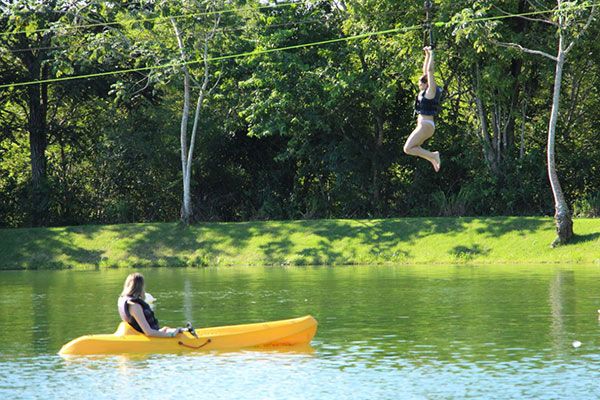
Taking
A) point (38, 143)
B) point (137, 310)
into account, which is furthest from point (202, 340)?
point (38, 143)

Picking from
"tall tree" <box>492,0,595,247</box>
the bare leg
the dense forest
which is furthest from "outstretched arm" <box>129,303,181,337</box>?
the dense forest

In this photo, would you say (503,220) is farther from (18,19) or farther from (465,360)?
(465,360)

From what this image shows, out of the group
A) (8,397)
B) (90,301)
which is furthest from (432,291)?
(8,397)

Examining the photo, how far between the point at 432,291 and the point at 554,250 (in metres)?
10.3

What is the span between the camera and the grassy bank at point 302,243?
39094mm

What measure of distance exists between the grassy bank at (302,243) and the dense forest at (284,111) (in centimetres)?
293

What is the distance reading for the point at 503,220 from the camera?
135 feet

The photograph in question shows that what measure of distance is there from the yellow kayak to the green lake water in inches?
12.4

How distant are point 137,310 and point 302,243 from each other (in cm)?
2337

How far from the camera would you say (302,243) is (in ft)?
139

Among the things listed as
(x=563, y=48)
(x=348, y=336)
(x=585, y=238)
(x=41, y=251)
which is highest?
(x=563, y=48)

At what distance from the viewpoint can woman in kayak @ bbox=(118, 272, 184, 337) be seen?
63.0 ft

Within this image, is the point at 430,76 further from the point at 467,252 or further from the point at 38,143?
the point at 38,143

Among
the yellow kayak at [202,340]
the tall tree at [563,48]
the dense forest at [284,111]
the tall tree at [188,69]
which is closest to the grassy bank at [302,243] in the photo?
the tall tree at [563,48]
